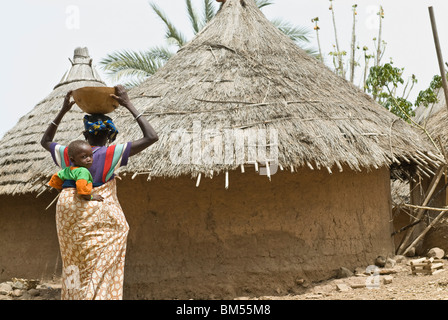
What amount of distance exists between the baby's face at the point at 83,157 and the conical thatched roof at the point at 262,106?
7.50 ft

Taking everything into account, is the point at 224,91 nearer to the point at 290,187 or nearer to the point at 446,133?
the point at 290,187

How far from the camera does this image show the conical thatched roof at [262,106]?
6.38 metres

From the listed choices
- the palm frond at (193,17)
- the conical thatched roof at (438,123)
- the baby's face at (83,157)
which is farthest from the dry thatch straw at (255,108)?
the palm frond at (193,17)

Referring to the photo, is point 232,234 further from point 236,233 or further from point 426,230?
point 426,230

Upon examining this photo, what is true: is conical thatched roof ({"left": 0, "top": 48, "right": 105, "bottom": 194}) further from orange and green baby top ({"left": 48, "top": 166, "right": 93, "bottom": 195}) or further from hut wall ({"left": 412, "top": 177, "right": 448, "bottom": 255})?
hut wall ({"left": 412, "top": 177, "right": 448, "bottom": 255})

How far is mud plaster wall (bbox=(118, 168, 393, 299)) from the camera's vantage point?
20.8 feet

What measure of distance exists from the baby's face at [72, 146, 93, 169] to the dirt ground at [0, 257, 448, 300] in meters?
2.89

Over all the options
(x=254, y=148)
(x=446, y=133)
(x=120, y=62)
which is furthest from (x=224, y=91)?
(x=120, y=62)

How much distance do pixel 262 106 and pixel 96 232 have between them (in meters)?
3.29

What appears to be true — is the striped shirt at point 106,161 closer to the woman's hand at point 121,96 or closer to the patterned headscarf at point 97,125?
the patterned headscarf at point 97,125

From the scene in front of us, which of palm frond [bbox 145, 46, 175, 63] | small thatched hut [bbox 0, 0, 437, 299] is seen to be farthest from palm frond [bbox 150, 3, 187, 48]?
small thatched hut [bbox 0, 0, 437, 299]

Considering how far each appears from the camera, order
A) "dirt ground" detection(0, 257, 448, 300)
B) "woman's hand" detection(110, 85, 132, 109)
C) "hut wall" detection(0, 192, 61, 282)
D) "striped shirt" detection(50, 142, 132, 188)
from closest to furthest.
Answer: "striped shirt" detection(50, 142, 132, 188) < "woman's hand" detection(110, 85, 132, 109) < "dirt ground" detection(0, 257, 448, 300) < "hut wall" detection(0, 192, 61, 282)

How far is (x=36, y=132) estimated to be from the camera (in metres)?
9.84
